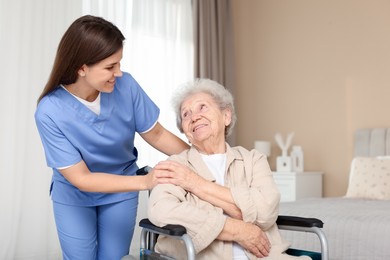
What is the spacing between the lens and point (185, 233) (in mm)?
1730

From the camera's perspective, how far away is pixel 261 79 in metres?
6.07

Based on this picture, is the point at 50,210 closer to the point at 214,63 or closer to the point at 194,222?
the point at 214,63

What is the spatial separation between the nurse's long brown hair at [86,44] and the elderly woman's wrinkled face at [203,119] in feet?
1.53

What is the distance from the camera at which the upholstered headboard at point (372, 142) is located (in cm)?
471

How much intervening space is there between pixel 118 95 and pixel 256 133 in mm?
4048

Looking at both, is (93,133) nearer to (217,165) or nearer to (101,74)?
(101,74)

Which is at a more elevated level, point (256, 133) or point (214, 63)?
point (214, 63)

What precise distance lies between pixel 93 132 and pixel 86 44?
0.38m

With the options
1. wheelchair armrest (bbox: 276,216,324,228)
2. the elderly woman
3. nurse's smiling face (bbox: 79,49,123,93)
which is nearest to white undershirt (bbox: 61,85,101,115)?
nurse's smiling face (bbox: 79,49,123,93)

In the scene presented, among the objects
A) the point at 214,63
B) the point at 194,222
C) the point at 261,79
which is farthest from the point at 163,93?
the point at 194,222

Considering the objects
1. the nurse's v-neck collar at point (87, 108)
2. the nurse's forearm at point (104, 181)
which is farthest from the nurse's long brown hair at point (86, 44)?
the nurse's forearm at point (104, 181)

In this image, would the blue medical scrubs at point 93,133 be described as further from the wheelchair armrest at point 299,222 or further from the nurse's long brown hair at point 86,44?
the wheelchair armrest at point 299,222

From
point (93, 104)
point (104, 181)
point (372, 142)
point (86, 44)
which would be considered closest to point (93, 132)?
point (93, 104)

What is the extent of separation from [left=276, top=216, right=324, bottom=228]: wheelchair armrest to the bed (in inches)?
38.3
